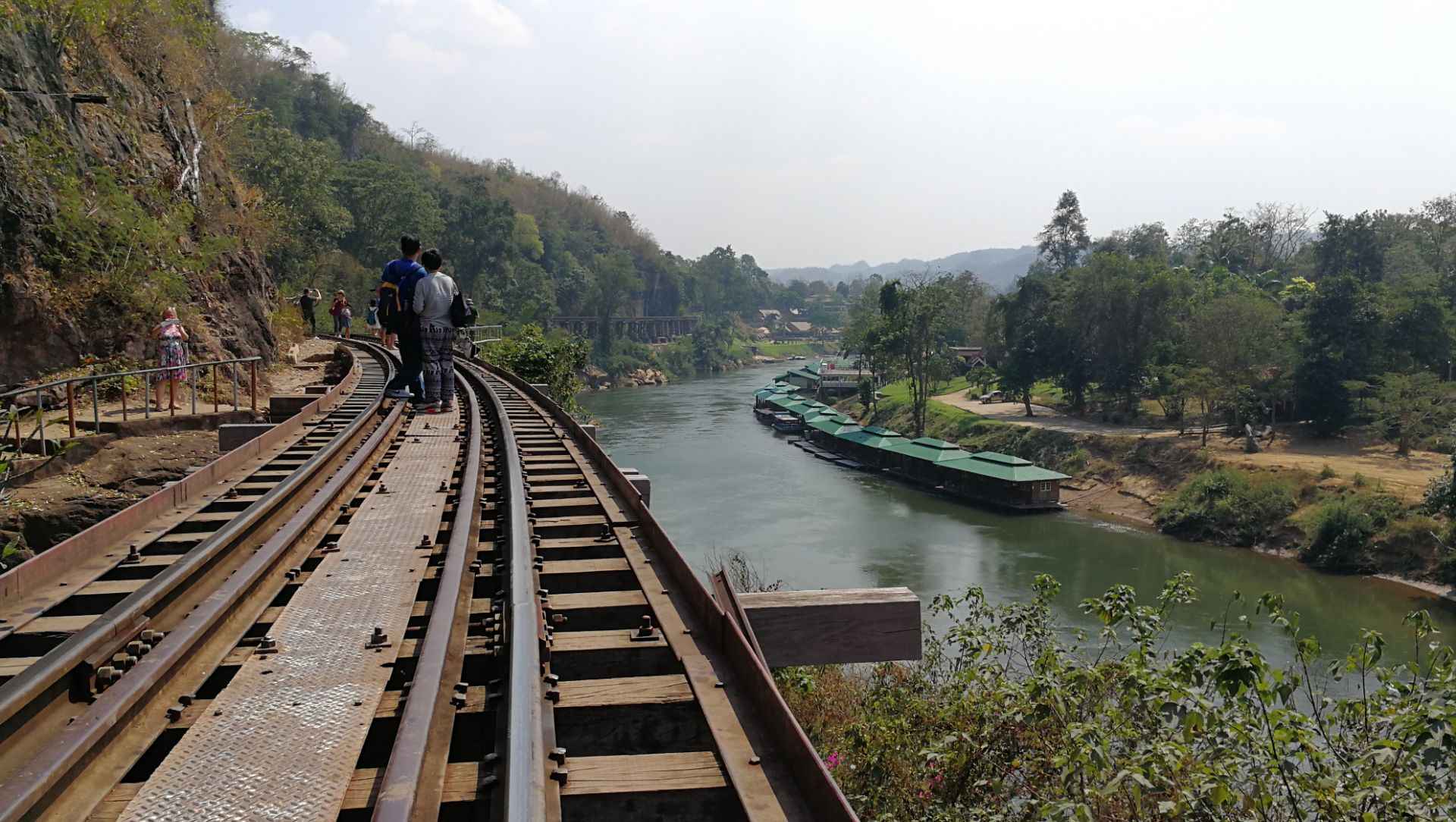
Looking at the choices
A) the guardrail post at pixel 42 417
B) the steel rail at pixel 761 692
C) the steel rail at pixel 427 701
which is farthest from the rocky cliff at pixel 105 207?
the steel rail at pixel 761 692

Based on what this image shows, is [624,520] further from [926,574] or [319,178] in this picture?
[319,178]

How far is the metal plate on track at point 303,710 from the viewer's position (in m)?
2.34

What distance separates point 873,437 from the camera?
161 feet

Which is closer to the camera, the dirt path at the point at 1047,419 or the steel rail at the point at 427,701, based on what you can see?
the steel rail at the point at 427,701

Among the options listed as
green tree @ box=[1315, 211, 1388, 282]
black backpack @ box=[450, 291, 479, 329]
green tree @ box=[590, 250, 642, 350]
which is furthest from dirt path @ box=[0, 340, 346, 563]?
green tree @ box=[590, 250, 642, 350]

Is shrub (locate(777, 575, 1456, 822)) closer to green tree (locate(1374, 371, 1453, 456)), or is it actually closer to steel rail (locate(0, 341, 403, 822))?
steel rail (locate(0, 341, 403, 822))

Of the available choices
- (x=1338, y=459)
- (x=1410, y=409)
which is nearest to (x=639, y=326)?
(x=1338, y=459)

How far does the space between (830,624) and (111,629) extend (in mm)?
2801

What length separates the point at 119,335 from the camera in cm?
1334

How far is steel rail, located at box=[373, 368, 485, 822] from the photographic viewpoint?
2.22 m

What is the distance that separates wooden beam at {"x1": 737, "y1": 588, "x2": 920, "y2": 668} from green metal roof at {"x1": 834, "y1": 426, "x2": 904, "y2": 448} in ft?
140

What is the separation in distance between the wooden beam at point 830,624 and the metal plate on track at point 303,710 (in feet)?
5.12

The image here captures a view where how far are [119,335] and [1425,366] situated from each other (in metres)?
48.4

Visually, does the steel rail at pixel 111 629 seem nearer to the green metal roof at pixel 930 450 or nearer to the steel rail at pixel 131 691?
the steel rail at pixel 131 691
